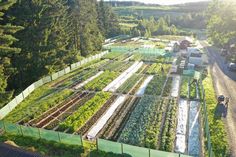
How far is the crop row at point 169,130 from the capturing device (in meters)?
21.4

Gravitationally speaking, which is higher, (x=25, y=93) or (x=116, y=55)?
(x=116, y=55)

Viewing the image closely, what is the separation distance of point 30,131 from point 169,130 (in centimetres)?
1195

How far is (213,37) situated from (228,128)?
54929mm

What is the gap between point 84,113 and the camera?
90.0ft

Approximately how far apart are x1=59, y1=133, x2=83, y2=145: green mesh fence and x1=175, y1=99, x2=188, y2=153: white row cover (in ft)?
25.2

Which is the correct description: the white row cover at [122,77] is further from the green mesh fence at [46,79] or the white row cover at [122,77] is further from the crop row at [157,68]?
the green mesh fence at [46,79]

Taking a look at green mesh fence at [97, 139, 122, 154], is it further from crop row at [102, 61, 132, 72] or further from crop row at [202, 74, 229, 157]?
crop row at [102, 61, 132, 72]

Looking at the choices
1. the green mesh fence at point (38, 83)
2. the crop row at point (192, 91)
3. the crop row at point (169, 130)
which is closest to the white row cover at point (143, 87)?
the crop row at point (169, 130)

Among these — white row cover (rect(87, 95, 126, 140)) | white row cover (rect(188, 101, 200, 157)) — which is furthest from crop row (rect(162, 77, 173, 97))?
white row cover (rect(87, 95, 126, 140))

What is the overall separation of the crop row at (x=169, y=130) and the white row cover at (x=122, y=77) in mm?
9025

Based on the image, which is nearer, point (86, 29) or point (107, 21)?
point (86, 29)

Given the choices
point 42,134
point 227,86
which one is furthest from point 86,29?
point 42,134

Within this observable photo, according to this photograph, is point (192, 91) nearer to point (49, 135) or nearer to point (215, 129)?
point (215, 129)

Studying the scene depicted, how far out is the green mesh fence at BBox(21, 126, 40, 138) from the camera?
22625mm
